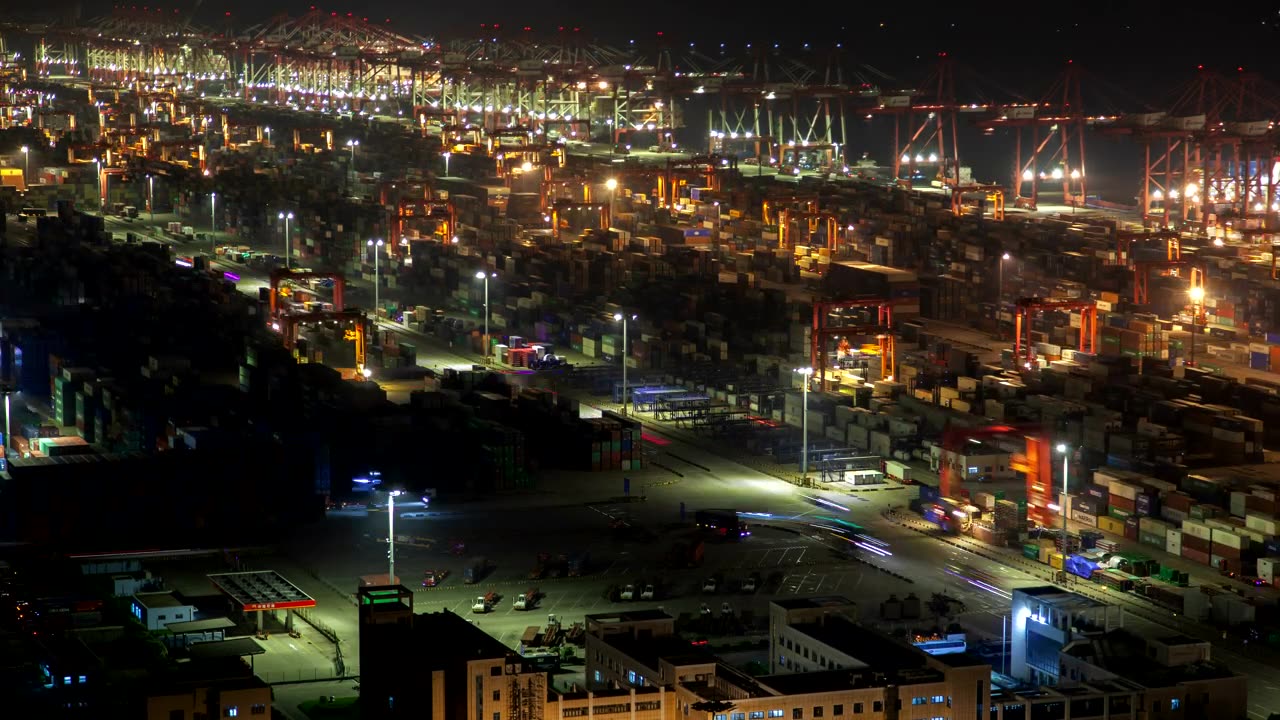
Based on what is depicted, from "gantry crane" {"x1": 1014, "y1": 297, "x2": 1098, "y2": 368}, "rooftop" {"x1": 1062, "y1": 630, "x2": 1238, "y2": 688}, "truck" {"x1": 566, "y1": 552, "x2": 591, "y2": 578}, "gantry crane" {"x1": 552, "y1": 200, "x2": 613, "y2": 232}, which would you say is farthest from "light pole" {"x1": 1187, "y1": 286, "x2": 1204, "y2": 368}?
"rooftop" {"x1": 1062, "y1": 630, "x2": 1238, "y2": 688}

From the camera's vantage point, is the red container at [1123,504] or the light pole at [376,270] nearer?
the red container at [1123,504]

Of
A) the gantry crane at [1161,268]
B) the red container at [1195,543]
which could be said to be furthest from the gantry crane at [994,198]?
the red container at [1195,543]

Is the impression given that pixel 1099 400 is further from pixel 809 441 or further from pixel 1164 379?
pixel 809 441

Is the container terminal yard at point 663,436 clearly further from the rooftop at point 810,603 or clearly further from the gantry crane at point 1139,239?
the gantry crane at point 1139,239

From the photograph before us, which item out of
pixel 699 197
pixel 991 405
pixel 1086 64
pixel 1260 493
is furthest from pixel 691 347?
pixel 1086 64

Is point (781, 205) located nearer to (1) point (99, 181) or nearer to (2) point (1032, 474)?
(1) point (99, 181)

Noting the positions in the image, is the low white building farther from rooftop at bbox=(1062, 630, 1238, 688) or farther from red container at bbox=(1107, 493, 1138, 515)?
red container at bbox=(1107, 493, 1138, 515)
